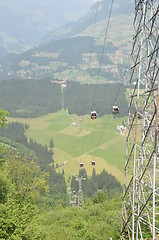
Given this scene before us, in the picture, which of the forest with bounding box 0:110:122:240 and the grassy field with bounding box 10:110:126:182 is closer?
the forest with bounding box 0:110:122:240

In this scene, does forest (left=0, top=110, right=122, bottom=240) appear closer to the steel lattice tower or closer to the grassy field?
the steel lattice tower

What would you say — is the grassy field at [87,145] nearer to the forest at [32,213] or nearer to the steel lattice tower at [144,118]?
the forest at [32,213]

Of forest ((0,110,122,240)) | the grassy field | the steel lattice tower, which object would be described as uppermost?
the steel lattice tower

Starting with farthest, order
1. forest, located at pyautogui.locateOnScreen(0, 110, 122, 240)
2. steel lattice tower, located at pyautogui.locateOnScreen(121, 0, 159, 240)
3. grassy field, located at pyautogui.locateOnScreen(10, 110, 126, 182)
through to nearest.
Result: grassy field, located at pyautogui.locateOnScreen(10, 110, 126, 182) → forest, located at pyautogui.locateOnScreen(0, 110, 122, 240) → steel lattice tower, located at pyautogui.locateOnScreen(121, 0, 159, 240)

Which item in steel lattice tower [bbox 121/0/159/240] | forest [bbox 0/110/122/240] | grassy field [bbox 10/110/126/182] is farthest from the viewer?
grassy field [bbox 10/110/126/182]

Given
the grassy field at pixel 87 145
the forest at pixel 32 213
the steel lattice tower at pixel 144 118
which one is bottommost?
the grassy field at pixel 87 145

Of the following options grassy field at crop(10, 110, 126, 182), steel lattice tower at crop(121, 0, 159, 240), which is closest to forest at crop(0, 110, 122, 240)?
steel lattice tower at crop(121, 0, 159, 240)

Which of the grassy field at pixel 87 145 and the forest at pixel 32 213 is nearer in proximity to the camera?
the forest at pixel 32 213

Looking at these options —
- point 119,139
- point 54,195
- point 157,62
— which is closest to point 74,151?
point 119,139

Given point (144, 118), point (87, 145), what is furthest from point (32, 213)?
point (87, 145)

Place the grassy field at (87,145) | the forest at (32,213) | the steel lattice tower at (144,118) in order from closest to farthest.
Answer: the steel lattice tower at (144,118)
the forest at (32,213)
the grassy field at (87,145)

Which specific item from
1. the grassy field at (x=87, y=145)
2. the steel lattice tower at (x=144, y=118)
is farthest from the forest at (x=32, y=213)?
the grassy field at (x=87, y=145)
